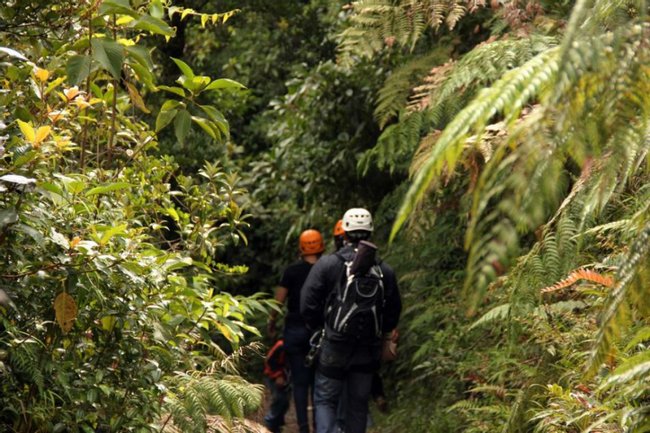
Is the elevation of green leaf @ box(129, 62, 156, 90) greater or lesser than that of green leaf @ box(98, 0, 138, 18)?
lesser

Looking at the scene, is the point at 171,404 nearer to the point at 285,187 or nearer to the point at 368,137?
the point at 368,137

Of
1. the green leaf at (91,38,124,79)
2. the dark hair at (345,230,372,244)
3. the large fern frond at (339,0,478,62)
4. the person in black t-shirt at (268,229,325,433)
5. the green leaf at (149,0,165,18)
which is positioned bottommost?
the person in black t-shirt at (268,229,325,433)

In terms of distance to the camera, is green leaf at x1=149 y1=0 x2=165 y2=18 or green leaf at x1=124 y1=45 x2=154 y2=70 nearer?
green leaf at x1=124 y1=45 x2=154 y2=70

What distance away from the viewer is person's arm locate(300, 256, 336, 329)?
8828 millimetres

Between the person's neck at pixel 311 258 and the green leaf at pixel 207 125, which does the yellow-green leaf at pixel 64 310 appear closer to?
the green leaf at pixel 207 125

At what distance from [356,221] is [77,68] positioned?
4048mm

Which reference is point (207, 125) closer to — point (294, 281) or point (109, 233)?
point (109, 233)

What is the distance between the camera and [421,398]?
10.8m

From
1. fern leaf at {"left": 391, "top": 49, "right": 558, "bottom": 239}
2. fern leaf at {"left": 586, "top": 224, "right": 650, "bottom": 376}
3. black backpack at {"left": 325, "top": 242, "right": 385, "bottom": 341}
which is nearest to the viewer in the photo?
fern leaf at {"left": 391, "top": 49, "right": 558, "bottom": 239}

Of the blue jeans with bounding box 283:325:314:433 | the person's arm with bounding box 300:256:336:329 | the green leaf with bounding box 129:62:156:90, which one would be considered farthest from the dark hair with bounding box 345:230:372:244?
the green leaf with bounding box 129:62:156:90

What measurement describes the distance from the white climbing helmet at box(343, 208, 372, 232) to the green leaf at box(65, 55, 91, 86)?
13.1ft

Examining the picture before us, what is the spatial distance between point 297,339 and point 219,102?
13.3 ft

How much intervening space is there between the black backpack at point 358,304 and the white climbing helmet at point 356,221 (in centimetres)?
39

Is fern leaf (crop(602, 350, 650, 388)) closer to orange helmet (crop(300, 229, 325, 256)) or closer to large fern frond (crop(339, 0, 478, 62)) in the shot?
large fern frond (crop(339, 0, 478, 62))
